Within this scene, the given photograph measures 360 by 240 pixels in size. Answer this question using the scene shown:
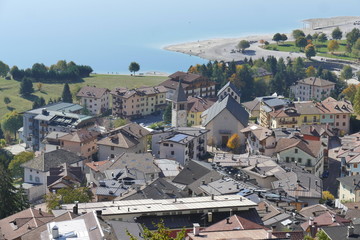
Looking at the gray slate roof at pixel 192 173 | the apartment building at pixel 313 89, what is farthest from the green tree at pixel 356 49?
the gray slate roof at pixel 192 173

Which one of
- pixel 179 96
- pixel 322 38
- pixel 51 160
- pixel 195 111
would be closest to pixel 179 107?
pixel 179 96

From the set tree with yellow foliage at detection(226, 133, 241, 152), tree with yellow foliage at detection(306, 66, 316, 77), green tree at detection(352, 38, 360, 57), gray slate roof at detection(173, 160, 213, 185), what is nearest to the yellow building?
tree with yellow foliage at detection(226, 133, 241, 152)

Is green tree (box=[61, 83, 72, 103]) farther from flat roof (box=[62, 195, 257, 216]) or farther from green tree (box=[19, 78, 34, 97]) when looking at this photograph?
flat roof (box=[62, 195, 257, 216])

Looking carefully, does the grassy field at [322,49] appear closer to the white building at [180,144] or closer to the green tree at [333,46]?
the green tree at [333,46]

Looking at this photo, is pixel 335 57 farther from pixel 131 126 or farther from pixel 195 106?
pixel 131 126

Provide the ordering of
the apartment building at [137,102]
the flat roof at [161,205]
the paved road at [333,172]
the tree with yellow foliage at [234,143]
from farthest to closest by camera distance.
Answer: the apartment building at [137,102]
the tree with yellow foliage at [234,143]
the paved road at [333,172]
the flat roof at [161,205]

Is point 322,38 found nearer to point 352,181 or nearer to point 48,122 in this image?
point 48,122
